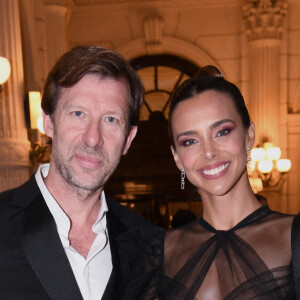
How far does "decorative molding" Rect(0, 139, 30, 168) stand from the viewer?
4.08 meters

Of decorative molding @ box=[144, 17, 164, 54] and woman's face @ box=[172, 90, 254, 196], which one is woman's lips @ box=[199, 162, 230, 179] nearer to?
woman's face @ box=[172, 90, 254, 196]

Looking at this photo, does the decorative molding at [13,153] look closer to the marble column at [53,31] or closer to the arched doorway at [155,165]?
the marble column at [53,31]

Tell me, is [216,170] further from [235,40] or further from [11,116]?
[235,40]

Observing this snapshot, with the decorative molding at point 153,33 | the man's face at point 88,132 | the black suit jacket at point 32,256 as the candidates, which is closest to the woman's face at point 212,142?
the man's face at point 88,132

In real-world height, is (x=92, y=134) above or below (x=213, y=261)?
above

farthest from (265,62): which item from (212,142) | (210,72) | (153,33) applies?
(212,142)

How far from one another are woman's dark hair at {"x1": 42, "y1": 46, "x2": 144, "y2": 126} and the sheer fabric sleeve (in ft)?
1.69

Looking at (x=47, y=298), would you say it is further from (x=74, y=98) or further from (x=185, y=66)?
(x=185, y=66)

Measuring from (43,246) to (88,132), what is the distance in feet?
1.63

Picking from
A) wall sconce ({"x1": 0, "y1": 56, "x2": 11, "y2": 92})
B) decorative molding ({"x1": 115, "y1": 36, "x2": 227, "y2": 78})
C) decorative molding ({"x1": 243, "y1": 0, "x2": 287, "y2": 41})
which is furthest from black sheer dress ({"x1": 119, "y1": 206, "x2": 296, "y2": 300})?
decorative molding ({"x1": 115, "y1": 36, "x2": 227, "y2": 78})

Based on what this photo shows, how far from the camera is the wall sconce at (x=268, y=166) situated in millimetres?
6676

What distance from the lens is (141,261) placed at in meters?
1.98

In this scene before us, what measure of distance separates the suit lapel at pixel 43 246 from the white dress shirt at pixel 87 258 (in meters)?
0.07

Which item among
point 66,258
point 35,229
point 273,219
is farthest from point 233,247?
point 35,229
